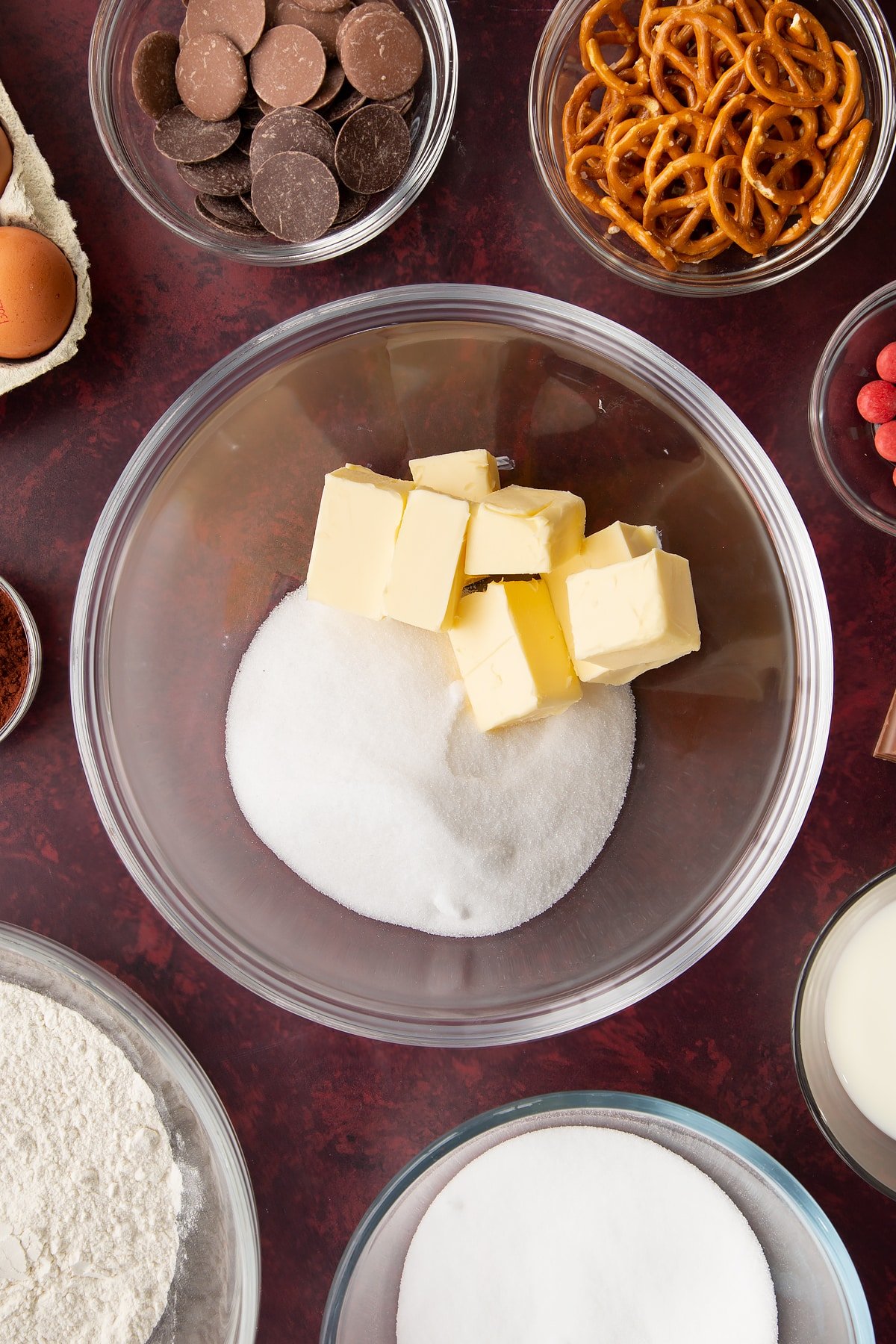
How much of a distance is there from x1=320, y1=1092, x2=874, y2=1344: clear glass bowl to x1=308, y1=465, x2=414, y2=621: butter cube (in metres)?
0.67

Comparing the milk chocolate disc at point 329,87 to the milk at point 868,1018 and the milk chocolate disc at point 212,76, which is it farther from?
the milk at point 868,1018

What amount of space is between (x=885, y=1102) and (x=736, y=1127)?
0.72ft

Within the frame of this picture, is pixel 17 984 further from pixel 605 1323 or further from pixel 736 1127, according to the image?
pixel 736 1127

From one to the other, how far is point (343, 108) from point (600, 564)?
0.72 metres

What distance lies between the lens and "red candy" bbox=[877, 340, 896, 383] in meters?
1.25

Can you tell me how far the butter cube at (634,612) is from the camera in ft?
3.44

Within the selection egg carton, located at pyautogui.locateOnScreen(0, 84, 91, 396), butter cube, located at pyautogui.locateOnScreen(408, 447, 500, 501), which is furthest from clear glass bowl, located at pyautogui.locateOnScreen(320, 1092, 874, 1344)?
egg carton, located at pyautogui.locateOnScreen(0, 84, 91, 396)

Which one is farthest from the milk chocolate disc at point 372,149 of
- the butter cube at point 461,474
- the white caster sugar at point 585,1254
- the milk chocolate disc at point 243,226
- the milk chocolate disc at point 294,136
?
the white caster sugar at point 585,1254

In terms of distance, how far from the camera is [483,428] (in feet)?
4.19

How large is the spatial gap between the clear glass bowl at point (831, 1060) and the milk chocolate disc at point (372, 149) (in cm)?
113

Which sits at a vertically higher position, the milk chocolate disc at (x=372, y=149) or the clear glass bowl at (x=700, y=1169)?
the milk chocolate disc at (x=372, y=149)

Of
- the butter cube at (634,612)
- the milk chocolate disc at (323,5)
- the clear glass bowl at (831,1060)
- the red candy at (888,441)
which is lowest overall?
the clear glass bowl at (831,1060)

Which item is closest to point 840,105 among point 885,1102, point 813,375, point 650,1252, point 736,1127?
point 813,375

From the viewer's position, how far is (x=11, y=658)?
4.14 feet
